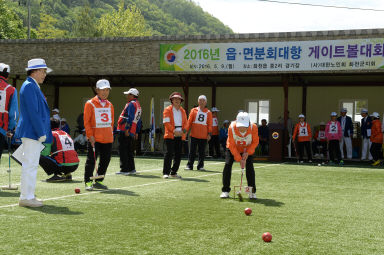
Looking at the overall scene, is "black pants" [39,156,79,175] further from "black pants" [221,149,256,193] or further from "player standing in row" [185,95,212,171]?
"player standing in row" [185,95,212,171]

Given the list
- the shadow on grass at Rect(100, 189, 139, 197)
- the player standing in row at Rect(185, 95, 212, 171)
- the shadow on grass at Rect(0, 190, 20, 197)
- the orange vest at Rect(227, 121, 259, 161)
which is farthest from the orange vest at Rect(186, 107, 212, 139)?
the shadow on grass at Rect(0, 190, 20, 197)

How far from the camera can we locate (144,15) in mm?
120688

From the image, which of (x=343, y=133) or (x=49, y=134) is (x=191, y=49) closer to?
(x=343, y=133)

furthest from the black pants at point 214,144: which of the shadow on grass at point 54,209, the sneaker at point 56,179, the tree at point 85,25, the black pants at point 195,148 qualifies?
the tree at point 85,25

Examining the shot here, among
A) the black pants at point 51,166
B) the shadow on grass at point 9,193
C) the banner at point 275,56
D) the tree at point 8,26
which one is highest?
the tree at point 8,26

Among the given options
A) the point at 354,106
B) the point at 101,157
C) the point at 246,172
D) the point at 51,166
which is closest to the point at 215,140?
the point at 354,106

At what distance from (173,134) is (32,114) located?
5.51 meters

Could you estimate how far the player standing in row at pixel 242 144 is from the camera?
26.6 feet

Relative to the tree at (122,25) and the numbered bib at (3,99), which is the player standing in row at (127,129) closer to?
the numbered bib at (3,99)

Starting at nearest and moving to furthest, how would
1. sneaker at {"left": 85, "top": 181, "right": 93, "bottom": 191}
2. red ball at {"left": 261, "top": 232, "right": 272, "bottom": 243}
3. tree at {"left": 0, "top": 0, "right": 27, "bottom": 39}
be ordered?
red ball at {"left": 261, "top": 232, "right": 272, "bottom": 243} → sneaker at {"left": 85, "top": 181, "right": 93, "bottom": 191} → tree at {"left": 0, "top": 0, "right": 27, "bottom": 39}

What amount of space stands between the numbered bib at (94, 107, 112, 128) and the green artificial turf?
118 cm

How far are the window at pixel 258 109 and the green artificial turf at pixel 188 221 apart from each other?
48.2 ft

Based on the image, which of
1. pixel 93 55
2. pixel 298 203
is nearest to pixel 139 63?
pixel 93 55

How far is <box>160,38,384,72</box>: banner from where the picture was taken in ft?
63.7
